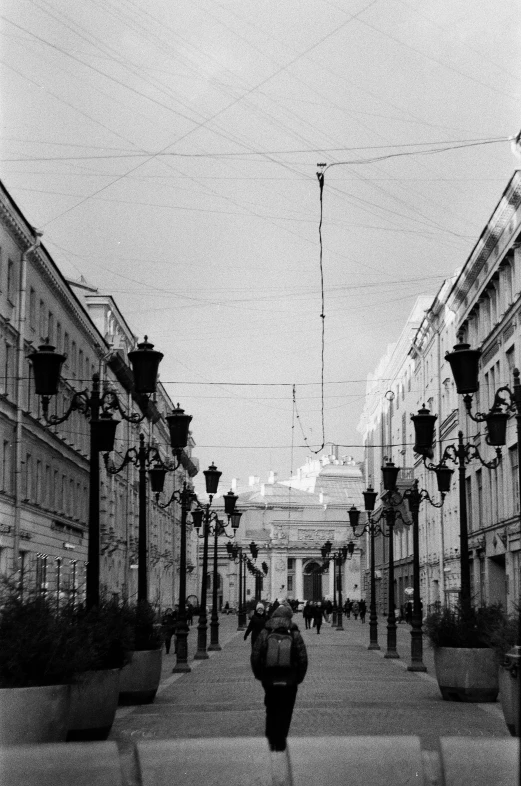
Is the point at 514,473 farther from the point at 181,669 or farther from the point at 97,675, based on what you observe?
the point at 97,675

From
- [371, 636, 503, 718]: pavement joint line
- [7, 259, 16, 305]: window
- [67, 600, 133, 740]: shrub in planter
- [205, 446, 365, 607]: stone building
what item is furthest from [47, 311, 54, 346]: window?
[205, 446, 365, 607]: stone building

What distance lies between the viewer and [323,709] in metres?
18.2

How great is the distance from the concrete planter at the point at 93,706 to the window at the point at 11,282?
24824 mm

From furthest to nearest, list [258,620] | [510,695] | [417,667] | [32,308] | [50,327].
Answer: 1. [50,327]
2. [32,308]
3. [417,667]
4. [258,620]
5. [510,695]

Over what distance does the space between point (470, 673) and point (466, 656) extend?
0.27 metres

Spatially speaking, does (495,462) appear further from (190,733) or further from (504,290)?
(504,290)

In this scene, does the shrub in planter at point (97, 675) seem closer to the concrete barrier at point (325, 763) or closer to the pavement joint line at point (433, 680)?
the concrete barrier at point (325, 763)

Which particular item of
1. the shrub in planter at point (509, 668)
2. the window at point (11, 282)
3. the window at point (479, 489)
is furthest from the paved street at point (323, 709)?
the window at point (479, 489)

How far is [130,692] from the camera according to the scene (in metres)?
18.9

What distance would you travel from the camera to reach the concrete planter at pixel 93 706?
1346cm

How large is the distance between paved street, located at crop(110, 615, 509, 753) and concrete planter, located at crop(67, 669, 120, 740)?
324 millimetres

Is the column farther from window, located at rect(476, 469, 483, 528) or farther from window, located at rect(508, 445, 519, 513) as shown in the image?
window, located at rect(508, 445, 519, 513)

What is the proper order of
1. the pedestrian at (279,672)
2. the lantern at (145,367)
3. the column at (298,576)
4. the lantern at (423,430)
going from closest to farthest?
the pedestrian at (279,672)
the lantern at (145,367)
the lantern at (423,430)
the column at (298,576)

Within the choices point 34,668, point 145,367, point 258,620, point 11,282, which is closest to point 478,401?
point 11,282
